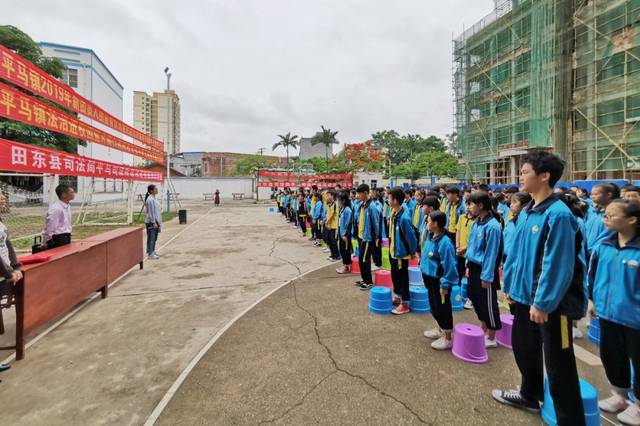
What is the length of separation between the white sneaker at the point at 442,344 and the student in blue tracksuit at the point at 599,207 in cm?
206

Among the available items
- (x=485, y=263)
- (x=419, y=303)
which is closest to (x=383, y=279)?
(x=419, y=303)

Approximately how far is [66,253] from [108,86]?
1865 inches

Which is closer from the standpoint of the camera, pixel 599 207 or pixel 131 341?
pixel 131 341

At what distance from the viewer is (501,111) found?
2636cm

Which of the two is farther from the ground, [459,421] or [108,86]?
[108,86]

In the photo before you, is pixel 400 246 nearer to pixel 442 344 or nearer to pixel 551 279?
pixel 442 344

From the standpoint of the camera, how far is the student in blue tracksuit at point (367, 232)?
6.01 meters

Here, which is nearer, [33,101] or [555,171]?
[555,171]

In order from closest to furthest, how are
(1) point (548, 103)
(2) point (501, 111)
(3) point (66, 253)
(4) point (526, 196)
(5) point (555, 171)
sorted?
(5) point (555, 171)
(4) point (526, 196)
(3) point (66, 253)
(1) point (548, 103)
(2) point (501, 111)

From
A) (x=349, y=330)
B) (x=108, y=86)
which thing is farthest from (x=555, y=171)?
(x=108, y=86)

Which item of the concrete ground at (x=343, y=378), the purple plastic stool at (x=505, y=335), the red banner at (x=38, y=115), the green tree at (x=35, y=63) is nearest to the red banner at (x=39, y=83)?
the red banner at (x=38, y=115)

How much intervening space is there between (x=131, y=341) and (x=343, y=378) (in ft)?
9.02

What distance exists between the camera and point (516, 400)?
2754 mm

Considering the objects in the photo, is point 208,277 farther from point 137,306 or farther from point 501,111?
point 501,111
